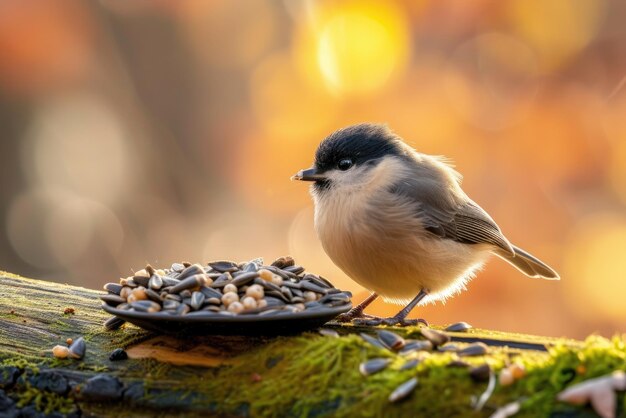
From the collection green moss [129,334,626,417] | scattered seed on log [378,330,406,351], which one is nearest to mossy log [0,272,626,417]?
green moss [129,334,626,417]

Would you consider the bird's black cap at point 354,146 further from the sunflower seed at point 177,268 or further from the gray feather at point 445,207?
the sunflower seed at point 177,268

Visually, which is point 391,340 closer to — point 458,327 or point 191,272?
point 458,327

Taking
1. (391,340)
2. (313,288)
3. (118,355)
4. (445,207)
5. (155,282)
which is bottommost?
(391,340)

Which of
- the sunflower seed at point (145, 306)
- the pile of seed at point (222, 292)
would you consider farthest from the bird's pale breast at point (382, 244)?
the sunflower seed at point (145, 306)

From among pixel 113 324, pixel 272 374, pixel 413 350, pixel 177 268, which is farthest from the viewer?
pixel 177 268

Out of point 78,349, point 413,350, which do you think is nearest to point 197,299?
point 78,349

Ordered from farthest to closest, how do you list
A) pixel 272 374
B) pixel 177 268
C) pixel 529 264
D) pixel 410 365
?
pixel 529 264 → pixel 177 268 → pixel 272 374 → pixel 410 365

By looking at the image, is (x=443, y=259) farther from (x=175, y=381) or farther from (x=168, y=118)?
(x=168, y=118)

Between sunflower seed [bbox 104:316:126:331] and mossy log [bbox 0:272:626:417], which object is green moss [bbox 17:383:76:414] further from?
sunflower seed [bbox 104:316:126:331]

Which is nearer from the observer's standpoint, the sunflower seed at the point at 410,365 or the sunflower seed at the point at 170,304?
the sunflower seed at the point at 410,365
